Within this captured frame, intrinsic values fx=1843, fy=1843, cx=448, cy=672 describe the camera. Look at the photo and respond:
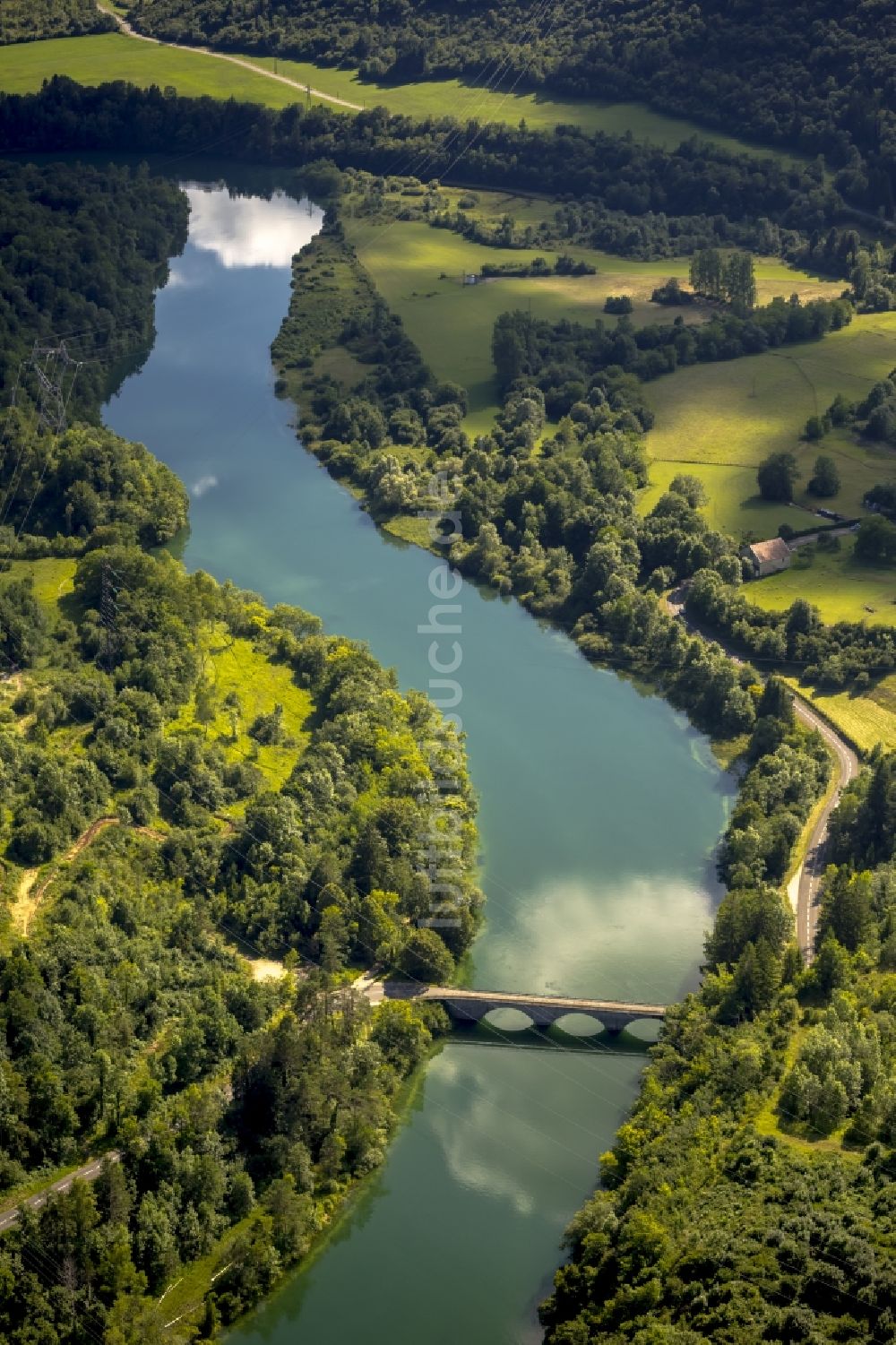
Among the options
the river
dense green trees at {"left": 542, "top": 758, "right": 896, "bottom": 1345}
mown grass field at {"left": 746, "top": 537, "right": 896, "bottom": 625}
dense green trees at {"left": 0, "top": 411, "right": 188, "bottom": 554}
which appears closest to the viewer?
dense green trees at {"left": 542, "top": 758, "right": 896, "bottom": 1345}

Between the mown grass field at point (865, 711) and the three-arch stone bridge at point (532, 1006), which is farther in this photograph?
the mown grass field at point (865, 711)

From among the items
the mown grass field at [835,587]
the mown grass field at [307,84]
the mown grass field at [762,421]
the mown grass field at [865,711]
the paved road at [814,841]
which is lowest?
the paved road at [814,841]

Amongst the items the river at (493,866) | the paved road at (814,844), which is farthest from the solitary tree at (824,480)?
the paved road at (814,844)

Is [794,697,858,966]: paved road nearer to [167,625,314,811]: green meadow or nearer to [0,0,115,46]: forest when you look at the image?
[167,625,314,811]: green meadow

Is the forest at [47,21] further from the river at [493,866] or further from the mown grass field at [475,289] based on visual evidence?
the river at [493,866]

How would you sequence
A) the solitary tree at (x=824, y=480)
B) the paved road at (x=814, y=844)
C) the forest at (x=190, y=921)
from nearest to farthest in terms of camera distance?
1. the forest at (x=190, y=921)
2. the paved road at (x=814, y=844)
3. the solitary tree at (x=824, y=480)

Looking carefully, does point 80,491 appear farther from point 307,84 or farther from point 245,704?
point 307,84

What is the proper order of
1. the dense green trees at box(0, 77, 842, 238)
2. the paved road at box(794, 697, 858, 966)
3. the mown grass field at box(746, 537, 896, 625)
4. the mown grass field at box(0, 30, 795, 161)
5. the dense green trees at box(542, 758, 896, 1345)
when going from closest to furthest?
1. the dense green trees at box(542, 758, 896, 1345)
2. the paved road at box(794, 697, 858, 966)
3. the mown grass field at box(746, 537, 896, 625)
4. the dense green trees at box(0, 77, 842, 238)
5. the mown grass field at box(0, 30, 795, 161)

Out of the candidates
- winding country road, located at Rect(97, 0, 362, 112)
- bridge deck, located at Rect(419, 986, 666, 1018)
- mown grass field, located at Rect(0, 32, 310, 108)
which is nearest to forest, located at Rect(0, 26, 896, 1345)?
bridge deck, located at Rect(419, 986, 666, 1018)
